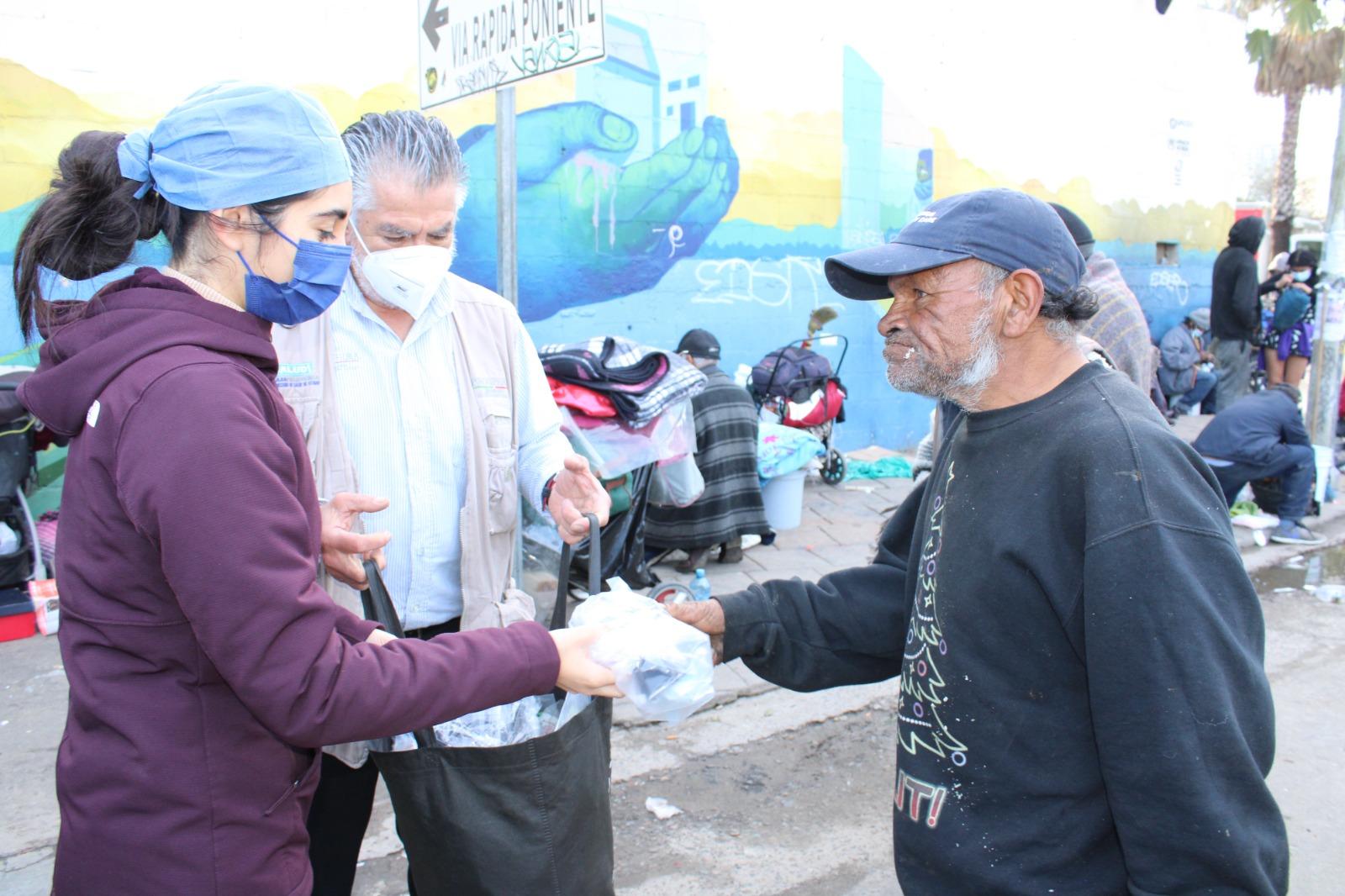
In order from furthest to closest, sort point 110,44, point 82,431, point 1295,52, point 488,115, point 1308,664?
point 1295,52 → point 488,115 → point 110,44 → point 1308,664 → point 82,431

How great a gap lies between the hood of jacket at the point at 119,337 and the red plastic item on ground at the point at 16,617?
12.7 feet

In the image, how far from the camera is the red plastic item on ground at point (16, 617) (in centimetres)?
462

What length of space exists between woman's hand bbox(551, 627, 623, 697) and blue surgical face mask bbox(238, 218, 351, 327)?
2.17ft

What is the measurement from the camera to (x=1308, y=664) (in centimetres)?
501

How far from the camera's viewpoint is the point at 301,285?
155 centimetres

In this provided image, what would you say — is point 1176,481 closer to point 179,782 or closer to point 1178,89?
point 179,782

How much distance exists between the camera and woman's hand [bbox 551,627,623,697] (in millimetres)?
1604

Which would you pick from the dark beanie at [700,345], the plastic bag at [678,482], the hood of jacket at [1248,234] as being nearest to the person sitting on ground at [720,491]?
the plastic bag at [678,482]

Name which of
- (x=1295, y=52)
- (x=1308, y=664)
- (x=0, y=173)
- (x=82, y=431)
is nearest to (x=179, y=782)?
(x=82, y=431)

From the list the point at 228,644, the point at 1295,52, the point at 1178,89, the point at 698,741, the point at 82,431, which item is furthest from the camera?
the point at 1295,52

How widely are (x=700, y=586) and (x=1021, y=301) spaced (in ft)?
13.5

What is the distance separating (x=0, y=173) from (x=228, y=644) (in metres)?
5.09

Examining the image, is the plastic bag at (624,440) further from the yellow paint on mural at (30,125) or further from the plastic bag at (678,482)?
the yellow paint on mural at (30,125)

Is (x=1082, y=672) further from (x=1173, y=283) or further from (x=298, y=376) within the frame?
(x=1173, y=283)
